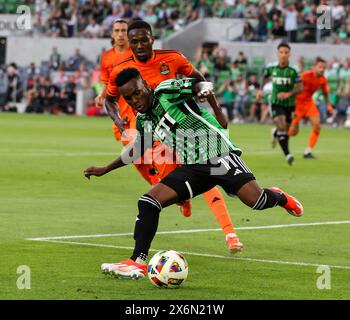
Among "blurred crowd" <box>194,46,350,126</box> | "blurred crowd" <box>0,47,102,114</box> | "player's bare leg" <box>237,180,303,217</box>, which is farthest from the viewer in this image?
"blurred crowd" <box>0,47,102,114</box>

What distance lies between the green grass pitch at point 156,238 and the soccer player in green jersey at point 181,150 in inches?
23.1

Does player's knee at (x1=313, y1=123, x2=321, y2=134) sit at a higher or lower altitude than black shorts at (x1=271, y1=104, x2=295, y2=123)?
lower

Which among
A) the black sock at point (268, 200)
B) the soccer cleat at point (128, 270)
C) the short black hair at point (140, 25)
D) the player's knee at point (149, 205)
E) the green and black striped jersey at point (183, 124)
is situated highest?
the short black hair at point (140, 25)

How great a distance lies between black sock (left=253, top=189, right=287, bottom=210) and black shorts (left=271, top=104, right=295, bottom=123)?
48.4 ft

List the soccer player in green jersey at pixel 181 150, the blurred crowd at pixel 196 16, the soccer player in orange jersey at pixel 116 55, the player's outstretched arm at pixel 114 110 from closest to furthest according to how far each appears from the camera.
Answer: the soccer player in green jersey at pixel 181 150
the player's outstretched arm at pixel 114 110
the soccer player in orange jersey at pixel 116 55
the blurred crowd at pixel 196 16

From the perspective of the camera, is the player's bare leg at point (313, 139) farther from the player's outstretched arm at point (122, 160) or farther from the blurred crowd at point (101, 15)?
the blurred crowd at point (101, 15)

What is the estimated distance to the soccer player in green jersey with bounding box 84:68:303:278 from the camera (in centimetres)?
1009

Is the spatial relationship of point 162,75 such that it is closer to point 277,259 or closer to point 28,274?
point 277,259

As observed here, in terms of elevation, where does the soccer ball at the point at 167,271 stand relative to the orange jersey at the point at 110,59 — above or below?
below

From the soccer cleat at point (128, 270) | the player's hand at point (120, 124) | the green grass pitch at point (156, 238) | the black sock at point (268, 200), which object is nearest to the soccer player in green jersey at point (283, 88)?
the green grass pitch at point (156, 238)

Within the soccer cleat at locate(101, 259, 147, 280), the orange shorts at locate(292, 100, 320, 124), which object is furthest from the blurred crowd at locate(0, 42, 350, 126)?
the soccer cleat at locate(101, 259, 147, 280)

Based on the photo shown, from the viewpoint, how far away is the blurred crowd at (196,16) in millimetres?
45250

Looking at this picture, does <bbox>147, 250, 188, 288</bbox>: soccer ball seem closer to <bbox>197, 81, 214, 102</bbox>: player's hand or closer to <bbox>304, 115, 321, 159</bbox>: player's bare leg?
<bbox>197, 81, 214, 102</bbox>: player's hand

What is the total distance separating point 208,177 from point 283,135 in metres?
14.6
